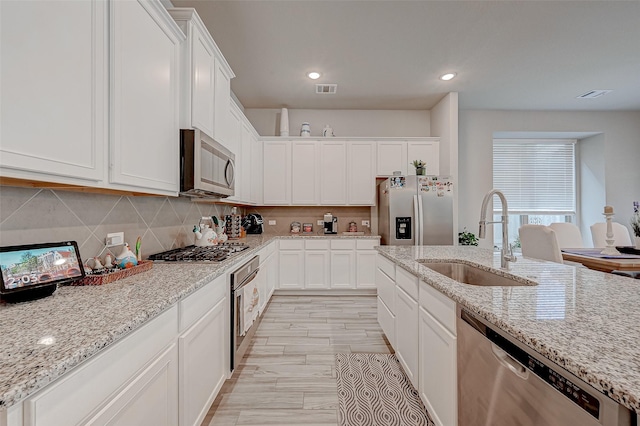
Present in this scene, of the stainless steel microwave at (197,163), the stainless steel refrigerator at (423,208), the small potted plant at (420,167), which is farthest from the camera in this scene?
the small potted plant at (420,167)

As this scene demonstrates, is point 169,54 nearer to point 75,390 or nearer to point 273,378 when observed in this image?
point 75,390

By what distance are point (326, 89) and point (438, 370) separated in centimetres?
349

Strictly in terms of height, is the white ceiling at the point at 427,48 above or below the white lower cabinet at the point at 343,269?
above

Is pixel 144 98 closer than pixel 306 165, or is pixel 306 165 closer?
pixel 144 98

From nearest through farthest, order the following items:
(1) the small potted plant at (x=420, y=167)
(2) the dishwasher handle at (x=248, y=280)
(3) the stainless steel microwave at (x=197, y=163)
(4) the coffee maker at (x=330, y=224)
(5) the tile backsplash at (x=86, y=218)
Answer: (5) the tile backsplash at (x=86, y=218) → (3) the stainless steel microwave at (x=197, y=163) → (2) the dishwasher handle at (x=248, y=280) → (1) the small potted plant at (x=420, y=167) → (4) the coffee maker at (x=330, y=224)

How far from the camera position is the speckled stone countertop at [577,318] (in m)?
0.56

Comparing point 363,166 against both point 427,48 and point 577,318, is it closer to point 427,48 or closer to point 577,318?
point 427,48

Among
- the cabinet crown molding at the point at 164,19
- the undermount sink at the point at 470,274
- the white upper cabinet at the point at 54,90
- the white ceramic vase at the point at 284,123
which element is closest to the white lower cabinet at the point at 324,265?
the white ceramic vase at the point at 284,123

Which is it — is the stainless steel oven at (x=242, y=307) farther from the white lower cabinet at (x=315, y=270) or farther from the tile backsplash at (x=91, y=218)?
the white lower cabinet at (x=315, y=270)

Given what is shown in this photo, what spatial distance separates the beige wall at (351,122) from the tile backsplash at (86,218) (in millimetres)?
2631

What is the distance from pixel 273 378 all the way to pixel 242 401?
11.0 inches

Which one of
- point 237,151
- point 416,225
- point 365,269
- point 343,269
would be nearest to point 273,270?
point 343,269

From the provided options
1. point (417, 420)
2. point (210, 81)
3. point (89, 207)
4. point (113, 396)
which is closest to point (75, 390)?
point (113, 396)

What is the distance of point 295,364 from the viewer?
2.18m
